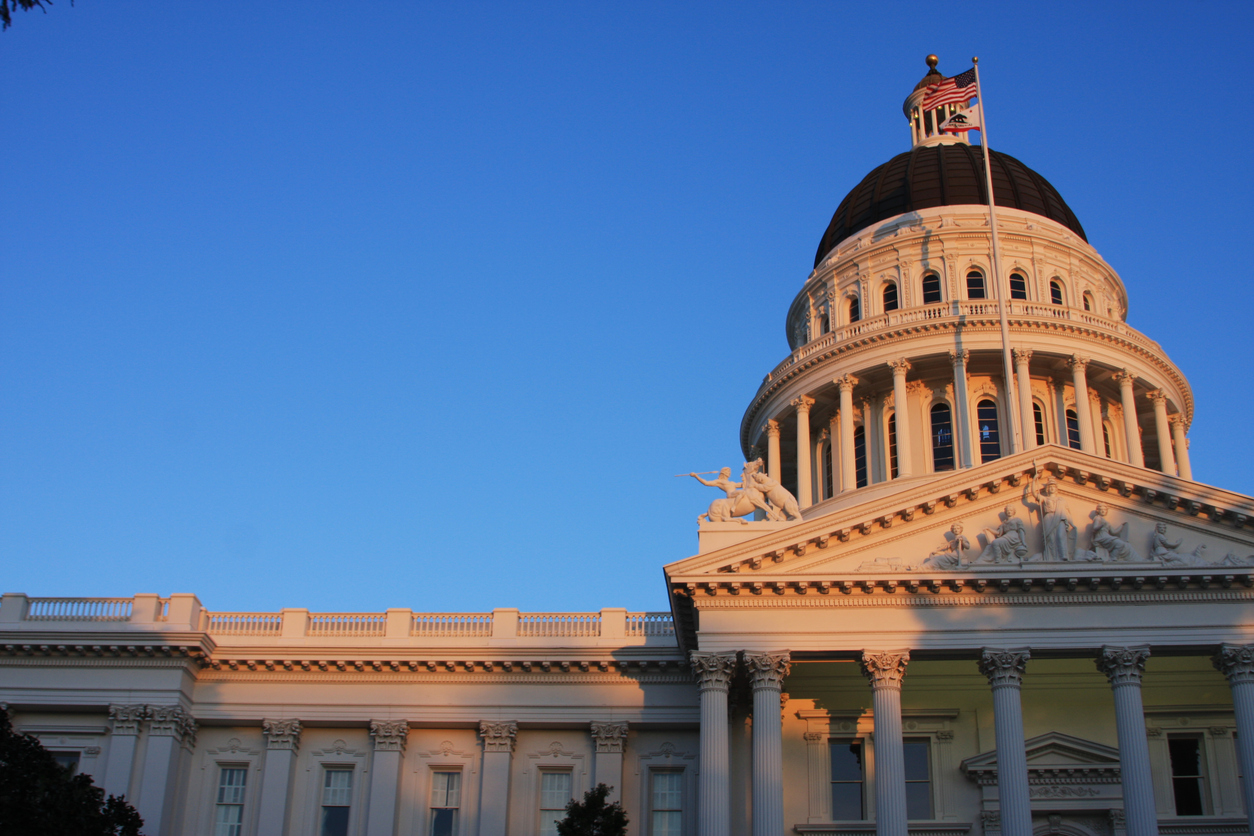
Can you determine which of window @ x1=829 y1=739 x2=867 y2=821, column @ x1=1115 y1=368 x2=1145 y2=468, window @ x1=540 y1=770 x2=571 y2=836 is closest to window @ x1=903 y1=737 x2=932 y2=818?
window @ x1=829 y1=739 x2=867 y2=821

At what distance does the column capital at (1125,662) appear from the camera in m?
28.3

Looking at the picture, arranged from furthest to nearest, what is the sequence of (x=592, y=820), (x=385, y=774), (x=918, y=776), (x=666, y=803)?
1. (x=385, y=774)
2. (x=666, y=803)
3. (x=918, y=776)
4. (x=592, y=820)

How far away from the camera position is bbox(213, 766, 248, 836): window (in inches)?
1324

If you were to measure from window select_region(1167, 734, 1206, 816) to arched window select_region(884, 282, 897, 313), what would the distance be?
2192 cm

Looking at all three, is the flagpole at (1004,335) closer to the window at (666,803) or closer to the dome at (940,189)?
the dome at (940,189)

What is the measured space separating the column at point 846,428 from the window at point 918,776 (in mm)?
15004

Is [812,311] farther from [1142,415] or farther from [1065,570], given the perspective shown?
[1065,570]

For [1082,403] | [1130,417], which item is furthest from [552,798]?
[1130,417]

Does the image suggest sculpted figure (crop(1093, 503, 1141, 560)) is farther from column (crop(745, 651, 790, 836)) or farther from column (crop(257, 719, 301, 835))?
column (crop(257, 719, 301, 835))

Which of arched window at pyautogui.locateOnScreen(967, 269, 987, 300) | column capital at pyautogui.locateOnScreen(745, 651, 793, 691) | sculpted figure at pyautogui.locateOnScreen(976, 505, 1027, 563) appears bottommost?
column capital at pyautogui.locateOnScreen(745, 651, 793, 691)

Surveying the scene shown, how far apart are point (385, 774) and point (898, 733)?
13.0 m

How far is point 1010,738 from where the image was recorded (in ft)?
91.5

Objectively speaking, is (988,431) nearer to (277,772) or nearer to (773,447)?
(773,447)


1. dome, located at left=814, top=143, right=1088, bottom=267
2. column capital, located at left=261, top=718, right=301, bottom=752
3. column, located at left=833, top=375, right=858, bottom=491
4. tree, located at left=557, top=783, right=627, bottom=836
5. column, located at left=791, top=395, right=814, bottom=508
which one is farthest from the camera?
dome, located at left=814, top=143, right=1088, bottom=267
